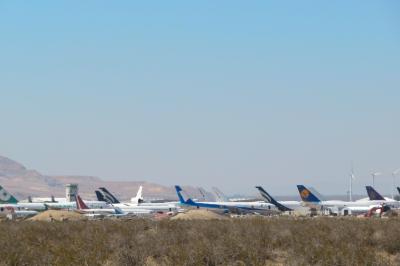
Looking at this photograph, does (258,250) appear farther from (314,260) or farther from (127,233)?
(127,233)

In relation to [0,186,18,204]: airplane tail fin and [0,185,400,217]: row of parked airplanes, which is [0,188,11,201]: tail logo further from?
[0,185,400,217]: row of parked airplanes

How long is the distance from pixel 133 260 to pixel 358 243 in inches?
465

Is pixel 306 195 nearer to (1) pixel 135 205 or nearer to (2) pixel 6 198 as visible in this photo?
(1) pixel 135 205

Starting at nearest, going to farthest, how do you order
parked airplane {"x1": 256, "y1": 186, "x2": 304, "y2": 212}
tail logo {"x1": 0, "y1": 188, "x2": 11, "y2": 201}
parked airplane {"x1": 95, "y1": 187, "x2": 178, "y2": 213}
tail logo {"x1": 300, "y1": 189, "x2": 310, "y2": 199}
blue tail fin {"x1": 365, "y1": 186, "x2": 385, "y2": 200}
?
parked airplane {"x1": 256, "y1": 186, "x2": 304, "y2": 212} < parked airplane {"x1": 95, "y1": 187, "x2": 178, "y2": 213} < tail logo {"x1": 300, "y1": 189, "x2": 310, "y2": 199} < blue tail fin {"x1": 365, "y1": 186, "x2": 385, "y2": 200} < tail logo {"x1": 0, "y1": 188, "x2": 11, "y2": 201}

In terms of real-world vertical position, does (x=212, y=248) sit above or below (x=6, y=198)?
below

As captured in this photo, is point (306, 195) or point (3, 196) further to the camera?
point (3, 196)

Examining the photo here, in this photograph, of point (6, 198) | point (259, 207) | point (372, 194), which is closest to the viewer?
point (259, 207)

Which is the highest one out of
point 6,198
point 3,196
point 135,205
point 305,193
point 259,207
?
point 3,196

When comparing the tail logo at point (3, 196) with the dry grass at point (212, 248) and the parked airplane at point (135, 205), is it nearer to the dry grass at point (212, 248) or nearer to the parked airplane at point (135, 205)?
the parked airplane at point (135, 205)

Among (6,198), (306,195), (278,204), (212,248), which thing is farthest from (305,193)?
(212,248)

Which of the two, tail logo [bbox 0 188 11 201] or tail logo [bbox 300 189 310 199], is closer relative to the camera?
tail logo [bbox 300 189 310 199]

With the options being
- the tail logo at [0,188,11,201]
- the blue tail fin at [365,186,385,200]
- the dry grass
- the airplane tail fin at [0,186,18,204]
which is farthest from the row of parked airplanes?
the dry grass

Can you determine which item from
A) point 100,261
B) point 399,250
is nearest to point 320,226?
point 399,250

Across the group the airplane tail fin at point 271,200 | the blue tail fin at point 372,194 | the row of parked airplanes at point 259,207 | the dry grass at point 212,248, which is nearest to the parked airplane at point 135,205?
the row of parked airplanes at point 259,207
